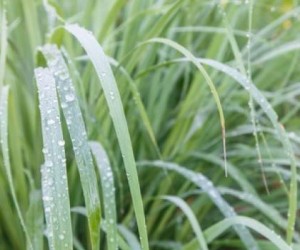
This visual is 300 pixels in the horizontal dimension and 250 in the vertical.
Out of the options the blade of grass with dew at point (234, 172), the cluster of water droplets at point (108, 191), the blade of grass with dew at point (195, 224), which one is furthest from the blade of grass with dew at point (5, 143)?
the blade of grass with dew at point (234, 172)

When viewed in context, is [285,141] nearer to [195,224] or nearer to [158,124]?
[195,224]

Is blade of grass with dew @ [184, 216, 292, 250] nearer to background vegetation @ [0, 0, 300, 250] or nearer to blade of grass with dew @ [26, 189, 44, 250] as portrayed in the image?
background vegetation @ [0, 0, 300, 250]

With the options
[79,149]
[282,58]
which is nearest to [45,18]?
[282,58]

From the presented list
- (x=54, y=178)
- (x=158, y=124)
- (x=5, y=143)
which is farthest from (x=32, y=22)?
(x=54, y=178)

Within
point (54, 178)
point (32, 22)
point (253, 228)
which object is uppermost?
point (32, 22)

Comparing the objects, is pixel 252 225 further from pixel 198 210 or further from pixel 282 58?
pixel 282 58

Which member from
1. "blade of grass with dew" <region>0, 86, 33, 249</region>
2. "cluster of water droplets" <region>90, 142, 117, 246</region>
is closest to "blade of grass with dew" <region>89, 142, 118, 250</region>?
"cluster of water droplets" <region>90, 142, 117, 246</region>

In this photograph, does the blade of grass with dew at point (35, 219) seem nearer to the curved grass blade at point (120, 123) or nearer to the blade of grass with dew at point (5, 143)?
the blade of grass with dew at point (5, 143)

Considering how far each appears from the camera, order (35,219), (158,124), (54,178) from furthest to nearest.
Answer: (158,124) → (35,219) → (54,178)
